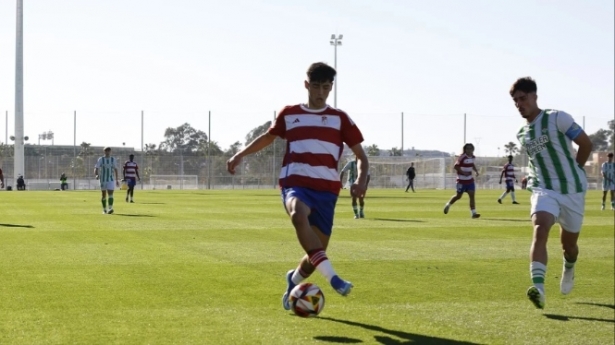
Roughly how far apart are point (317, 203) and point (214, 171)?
6606 centimetres

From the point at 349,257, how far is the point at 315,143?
245 inches

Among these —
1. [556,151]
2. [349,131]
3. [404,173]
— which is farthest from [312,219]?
[404,173]

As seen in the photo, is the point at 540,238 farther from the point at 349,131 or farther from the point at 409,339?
the point at 409,339

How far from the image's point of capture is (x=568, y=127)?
31.0 feet

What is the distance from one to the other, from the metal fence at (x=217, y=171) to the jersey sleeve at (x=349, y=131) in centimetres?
5908

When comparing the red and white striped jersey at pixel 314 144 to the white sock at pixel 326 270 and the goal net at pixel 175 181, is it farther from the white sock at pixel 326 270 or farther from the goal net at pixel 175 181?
the goal net at pixel 175 181

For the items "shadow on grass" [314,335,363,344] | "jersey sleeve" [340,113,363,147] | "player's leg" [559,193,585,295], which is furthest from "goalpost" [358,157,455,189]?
"shadow on grass" [314,335,363,344]

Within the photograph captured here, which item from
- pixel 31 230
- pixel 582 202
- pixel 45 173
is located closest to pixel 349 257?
pixel 582 202

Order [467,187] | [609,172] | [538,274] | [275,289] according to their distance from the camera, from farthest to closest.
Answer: [609,172]
[467,187]
[275,289]
[538,274]

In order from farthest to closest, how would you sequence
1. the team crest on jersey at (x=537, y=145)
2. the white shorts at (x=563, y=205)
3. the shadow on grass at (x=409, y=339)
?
the team crest on jersey at (x=537, y=145) → the white shorts at (x=563, y=205) → the shadow on grass at (x=409, y=339)

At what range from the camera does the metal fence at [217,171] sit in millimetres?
71062

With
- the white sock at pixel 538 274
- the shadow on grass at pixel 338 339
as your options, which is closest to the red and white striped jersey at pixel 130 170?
the white sock at pixel 538 274

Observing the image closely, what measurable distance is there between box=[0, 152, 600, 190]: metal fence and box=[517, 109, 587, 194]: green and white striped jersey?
5813cm

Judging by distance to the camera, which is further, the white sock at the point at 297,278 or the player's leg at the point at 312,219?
the white sock at the point at 297,278
